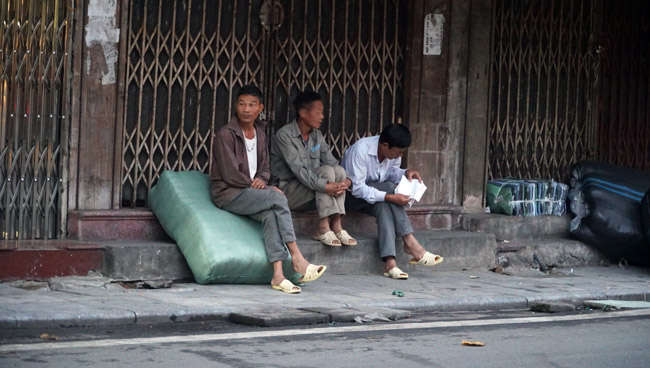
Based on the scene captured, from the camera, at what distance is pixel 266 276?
8711 millimetres

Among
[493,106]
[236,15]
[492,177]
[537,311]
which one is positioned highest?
[236,15]

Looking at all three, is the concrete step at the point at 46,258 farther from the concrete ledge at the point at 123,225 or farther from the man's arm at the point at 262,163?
the man's arm at the point at 262,163

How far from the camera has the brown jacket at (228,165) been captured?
8.84 m

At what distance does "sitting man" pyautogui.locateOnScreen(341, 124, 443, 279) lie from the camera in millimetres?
9586

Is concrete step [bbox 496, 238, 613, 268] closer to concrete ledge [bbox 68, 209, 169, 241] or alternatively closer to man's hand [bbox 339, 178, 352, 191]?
man's hand [bbox 339, 178, 352, 191]

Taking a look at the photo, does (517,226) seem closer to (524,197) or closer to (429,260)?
(524,197)

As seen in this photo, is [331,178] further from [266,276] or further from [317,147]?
[266,276]

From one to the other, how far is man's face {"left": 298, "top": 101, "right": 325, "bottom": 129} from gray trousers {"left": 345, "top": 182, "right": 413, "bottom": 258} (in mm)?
832

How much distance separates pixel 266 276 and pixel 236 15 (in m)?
2.57

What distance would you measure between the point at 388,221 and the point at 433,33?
222 centimetres

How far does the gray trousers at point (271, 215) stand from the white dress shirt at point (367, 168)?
113 cm

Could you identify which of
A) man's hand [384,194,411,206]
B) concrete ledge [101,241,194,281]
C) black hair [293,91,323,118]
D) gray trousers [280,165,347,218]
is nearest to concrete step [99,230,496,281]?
concrete ledge [101,241,194,281]

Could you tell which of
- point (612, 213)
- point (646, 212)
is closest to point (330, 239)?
point (612, 213)

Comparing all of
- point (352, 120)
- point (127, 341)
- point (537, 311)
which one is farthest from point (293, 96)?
point (127, 341)
